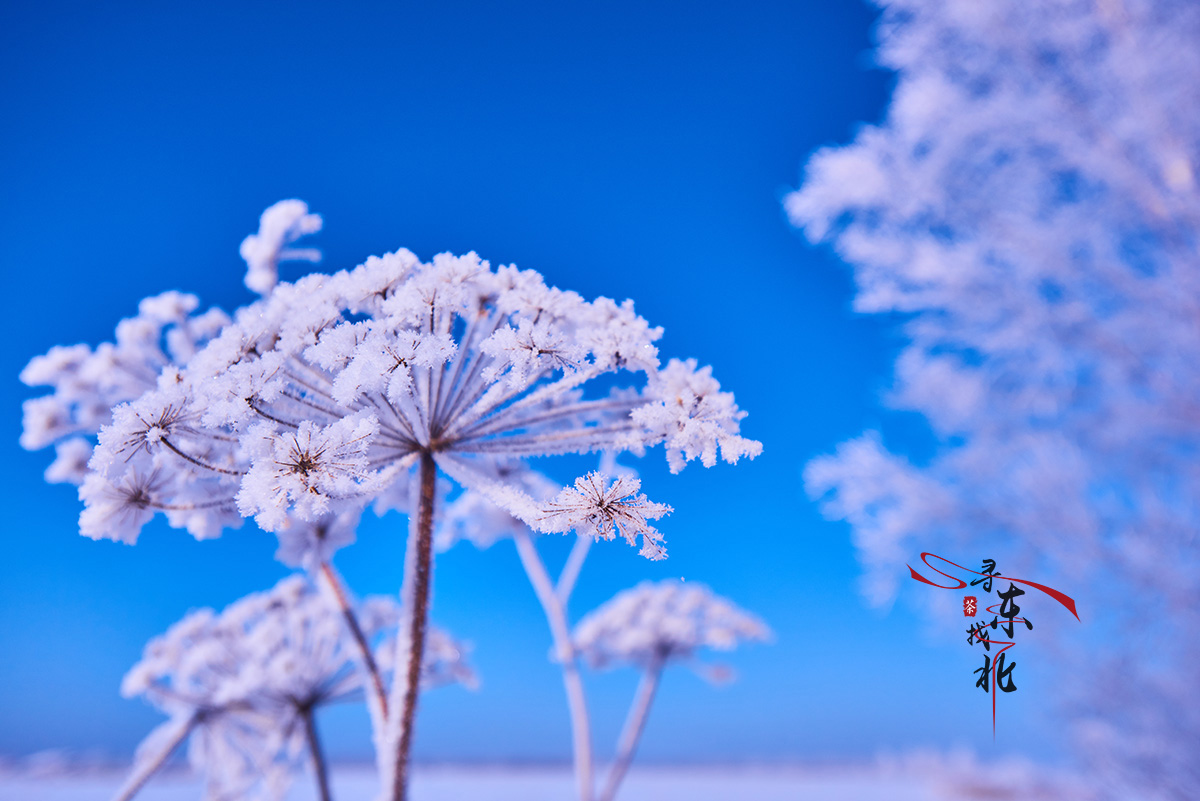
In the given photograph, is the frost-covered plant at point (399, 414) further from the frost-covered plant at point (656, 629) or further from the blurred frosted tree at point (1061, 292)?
the blurred frosted tree at point (1061, 292)

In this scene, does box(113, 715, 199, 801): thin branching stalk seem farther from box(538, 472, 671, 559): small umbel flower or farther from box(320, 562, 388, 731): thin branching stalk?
box(538, 472, 671, 559): small umbel flower

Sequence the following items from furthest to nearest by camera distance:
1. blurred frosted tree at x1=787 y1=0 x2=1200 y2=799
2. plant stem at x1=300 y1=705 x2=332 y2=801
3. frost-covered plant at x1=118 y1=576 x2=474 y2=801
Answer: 1. blurred frosted tree at x1=787 y1=0 x2=1200 y2=799
2. frost-covered plant at x1=118 y1=576 x2=474 y2=801
3. plant stem at x1=300 y1=705 x2=332 y2=801

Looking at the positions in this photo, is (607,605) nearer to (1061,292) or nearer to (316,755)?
(316,755)

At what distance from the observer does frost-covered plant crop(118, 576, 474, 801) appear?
350 cm

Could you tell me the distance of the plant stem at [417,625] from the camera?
1950 mm

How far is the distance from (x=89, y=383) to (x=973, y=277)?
10734 mm

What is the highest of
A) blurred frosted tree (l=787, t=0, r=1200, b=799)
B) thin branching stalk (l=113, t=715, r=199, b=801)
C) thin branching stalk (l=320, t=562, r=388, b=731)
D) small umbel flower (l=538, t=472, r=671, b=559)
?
blurred frosted tree (l=787, t=0, r=1200, b=799)

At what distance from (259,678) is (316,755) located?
0.54 metres

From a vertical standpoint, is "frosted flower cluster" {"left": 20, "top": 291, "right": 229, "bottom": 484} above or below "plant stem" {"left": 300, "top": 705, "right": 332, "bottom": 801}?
above

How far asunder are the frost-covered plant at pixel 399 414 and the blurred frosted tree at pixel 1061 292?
9.80m

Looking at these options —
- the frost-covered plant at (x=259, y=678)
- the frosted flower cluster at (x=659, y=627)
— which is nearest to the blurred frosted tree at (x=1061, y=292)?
the frosted flower cluster at (x=659, y=627)

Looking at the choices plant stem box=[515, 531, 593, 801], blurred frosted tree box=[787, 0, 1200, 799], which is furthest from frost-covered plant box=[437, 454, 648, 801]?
blurred frosted tree box=[787, 0, 1200, 799]

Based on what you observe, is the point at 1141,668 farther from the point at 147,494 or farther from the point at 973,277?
the point at 147,494

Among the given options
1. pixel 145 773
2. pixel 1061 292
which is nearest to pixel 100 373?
pixel 145 773
